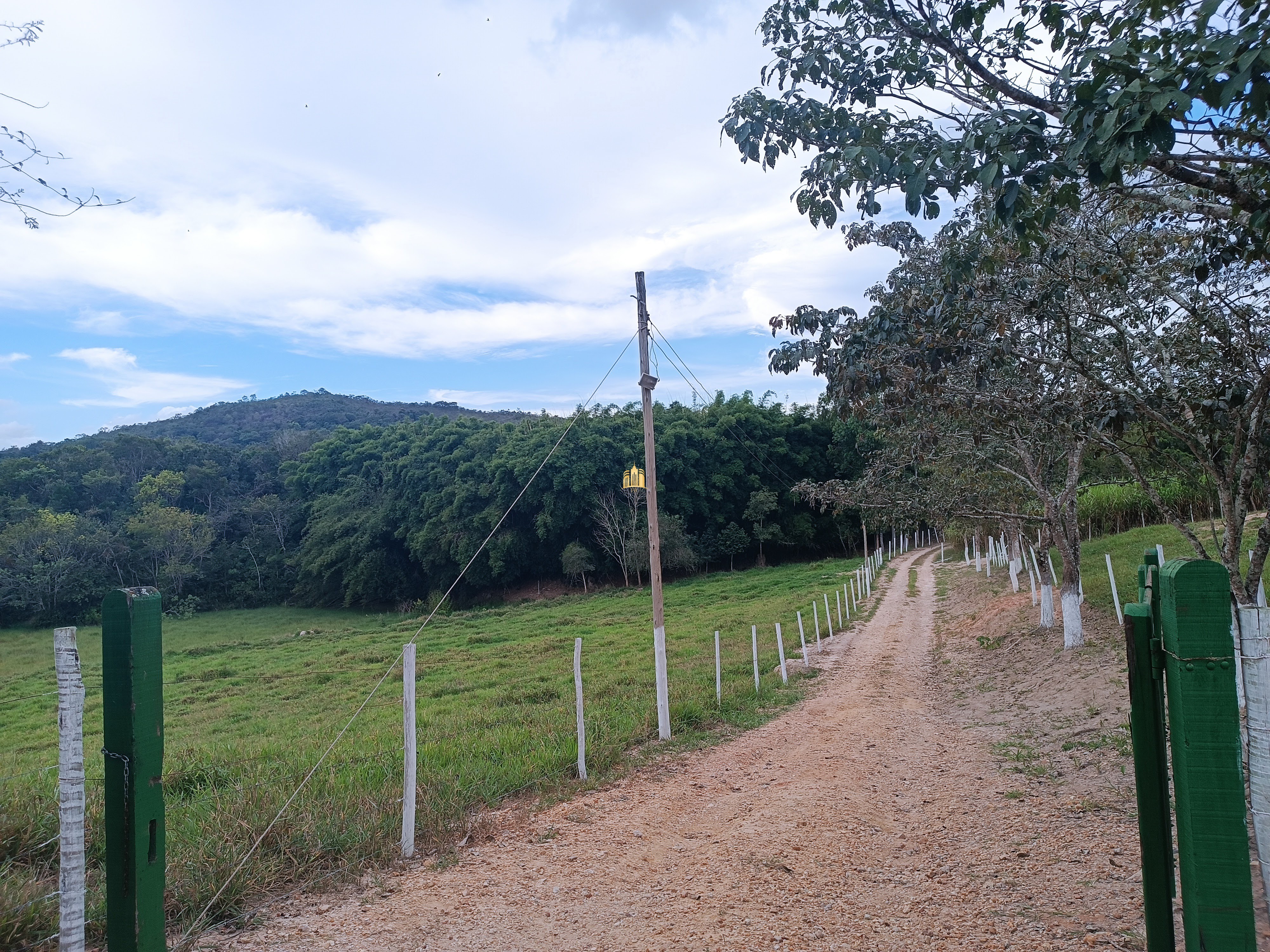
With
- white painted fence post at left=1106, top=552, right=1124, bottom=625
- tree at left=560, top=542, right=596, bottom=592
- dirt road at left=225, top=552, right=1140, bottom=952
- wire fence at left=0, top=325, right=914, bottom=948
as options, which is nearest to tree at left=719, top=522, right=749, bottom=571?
tree at left=560, top=542, right=596, bottom=592

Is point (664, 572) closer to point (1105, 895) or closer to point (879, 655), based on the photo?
point (879, 655)

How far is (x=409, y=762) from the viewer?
19.4ft

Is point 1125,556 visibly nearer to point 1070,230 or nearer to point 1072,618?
point 1072,618

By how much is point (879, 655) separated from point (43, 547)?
44.7 meters

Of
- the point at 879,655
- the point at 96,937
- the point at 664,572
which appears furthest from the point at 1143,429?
the point at 664,572

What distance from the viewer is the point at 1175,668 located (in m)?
2.00

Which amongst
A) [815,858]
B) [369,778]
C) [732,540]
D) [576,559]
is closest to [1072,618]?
[815,858]

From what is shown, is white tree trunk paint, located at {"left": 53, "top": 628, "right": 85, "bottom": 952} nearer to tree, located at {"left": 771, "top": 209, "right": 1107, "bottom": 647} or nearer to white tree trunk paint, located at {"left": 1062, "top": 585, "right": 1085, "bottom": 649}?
tree, located at {"left": 771, "top": 209, "right": 1107, "bottom": 647}

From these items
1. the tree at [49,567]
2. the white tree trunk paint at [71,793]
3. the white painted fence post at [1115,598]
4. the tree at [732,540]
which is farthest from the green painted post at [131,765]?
the tree at [49,567]

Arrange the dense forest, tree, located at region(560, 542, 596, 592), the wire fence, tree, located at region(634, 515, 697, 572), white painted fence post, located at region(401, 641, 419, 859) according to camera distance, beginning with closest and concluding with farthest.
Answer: the wire fence < white painted fence post, located at region(401, 641, 419, 859) < tree, located at region(634, 515, 697, 572) < tree, located at region(560, 542, 596, 592) < the dense forest

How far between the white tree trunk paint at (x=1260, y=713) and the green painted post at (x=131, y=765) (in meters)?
3.49

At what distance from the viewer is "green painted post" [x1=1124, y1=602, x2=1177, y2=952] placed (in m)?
2.15

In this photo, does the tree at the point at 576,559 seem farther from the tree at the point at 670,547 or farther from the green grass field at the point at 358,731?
the green grass field at the point at 358,731

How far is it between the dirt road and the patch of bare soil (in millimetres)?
17
